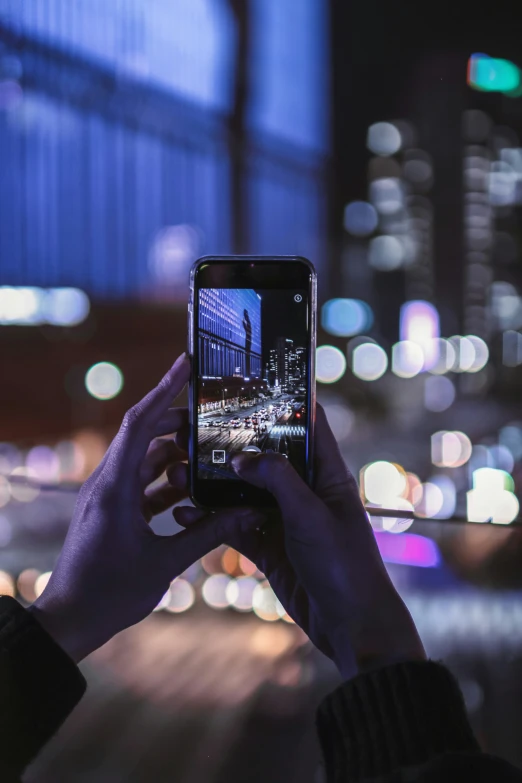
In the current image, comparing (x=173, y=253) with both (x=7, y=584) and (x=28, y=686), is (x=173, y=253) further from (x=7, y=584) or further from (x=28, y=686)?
(x=28, y=686)

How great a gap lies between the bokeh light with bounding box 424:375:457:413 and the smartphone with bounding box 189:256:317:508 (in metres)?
0.55

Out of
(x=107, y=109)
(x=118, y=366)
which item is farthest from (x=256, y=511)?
(x=107, y=109)

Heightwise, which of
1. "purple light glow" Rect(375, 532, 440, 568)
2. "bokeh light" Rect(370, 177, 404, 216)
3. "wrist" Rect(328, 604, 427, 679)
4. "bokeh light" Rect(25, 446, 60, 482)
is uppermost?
"bokeh light" Rect(370, 177, 404, 216)

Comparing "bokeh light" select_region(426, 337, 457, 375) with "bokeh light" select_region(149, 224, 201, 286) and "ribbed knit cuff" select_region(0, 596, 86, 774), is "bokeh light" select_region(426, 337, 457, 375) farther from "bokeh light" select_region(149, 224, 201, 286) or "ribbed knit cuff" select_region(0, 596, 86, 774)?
"ribbed knit cuff" select_region(0, 596, 86, 774)

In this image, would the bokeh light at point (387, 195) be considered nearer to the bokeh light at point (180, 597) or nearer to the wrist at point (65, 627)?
the bokeh light at point (180, 597)

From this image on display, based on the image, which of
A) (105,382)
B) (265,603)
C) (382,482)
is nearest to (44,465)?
(105,382)

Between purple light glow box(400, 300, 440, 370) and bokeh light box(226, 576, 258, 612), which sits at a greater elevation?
purple light glow box(400, 300, 440, 370)

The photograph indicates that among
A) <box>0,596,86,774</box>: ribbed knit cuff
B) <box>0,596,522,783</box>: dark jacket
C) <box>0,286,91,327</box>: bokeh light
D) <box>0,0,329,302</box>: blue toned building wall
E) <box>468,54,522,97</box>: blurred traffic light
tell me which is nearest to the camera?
<box>0,596,522,783</box>: dark jacket

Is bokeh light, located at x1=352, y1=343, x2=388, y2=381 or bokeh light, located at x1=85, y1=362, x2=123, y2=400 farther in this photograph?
bokeh light, located at x1=85, y1=362, x2=123, y2=400

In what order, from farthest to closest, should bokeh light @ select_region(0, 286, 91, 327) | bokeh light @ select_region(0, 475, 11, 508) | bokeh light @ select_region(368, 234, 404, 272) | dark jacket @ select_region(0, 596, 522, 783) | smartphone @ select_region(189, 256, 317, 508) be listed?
bokeh light @ select_region(0, 286, 91, 327) < bokeh light @ select_region(368, 234, 404, 272) < bokeh light @ select_region(0, 475, 11, 508) < smartphone @ select_region(189, 256, 317, 508) < dark jacket @ select_region(0, 596, 522, 783)

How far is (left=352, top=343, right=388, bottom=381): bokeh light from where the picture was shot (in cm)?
96

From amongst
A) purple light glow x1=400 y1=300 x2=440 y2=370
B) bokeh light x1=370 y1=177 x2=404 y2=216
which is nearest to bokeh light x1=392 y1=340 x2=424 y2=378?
purple light glow x1=400 y1=300 x2=440 y2=370

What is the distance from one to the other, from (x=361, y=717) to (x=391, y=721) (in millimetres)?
19

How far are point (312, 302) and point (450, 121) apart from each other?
1.85 feet
